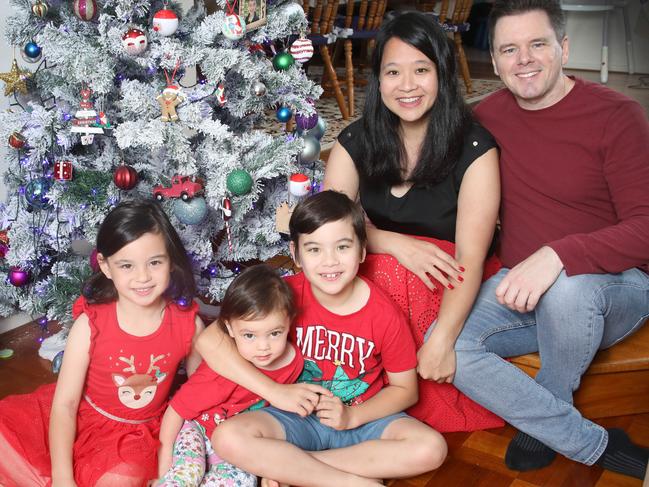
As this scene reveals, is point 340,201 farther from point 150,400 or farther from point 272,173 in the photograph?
point 150,400

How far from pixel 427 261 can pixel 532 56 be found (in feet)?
1.68

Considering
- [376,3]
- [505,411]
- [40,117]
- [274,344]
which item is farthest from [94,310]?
[376,3]

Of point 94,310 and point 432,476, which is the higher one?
point 94,310

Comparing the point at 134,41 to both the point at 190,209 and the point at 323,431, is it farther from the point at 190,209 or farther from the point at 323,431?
the point at 323,431

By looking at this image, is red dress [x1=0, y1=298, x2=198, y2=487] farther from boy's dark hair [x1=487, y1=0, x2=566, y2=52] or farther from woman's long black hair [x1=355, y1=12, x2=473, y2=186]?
boy's dark hair [x1=487, y1=0, x2=566, y2=52]

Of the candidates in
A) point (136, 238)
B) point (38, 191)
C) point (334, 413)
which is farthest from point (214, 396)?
point (38, 191)

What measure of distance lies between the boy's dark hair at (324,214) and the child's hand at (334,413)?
0.34 meters

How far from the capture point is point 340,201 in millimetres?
1621

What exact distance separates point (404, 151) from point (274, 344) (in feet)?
1.86

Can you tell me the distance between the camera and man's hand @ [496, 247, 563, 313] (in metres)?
1.60

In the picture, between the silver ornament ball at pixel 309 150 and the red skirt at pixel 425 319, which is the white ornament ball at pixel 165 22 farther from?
the red skirt at pixel 425 319

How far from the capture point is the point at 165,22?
1.81 m

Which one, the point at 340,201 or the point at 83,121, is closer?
the point at 340,201

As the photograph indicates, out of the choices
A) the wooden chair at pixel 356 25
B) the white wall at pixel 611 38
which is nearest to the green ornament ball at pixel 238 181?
the wooden chair at pixel 356 25
